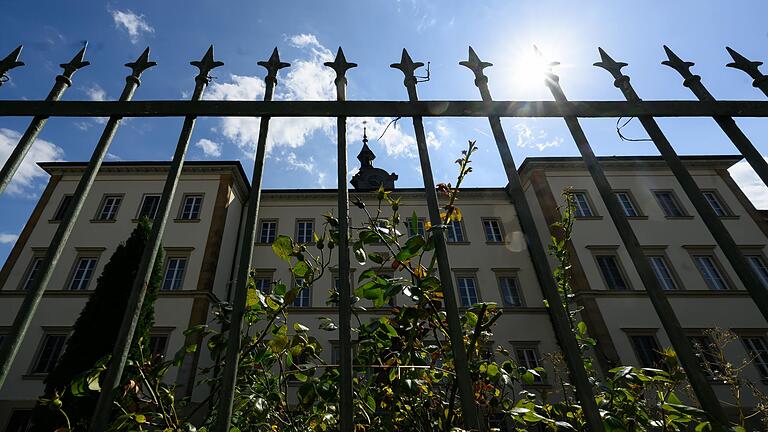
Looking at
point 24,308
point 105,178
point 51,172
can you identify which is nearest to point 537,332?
point 24,308

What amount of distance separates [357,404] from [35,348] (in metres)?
17.1

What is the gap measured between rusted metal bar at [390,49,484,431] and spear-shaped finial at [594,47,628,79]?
109 centimetres

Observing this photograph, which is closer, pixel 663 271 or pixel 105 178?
pixel 663 271

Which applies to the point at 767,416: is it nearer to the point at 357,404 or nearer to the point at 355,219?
the point at 357,404

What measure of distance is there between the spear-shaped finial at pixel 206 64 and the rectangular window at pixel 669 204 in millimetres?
20570

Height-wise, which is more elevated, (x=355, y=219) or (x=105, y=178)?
(x=105, y=178)

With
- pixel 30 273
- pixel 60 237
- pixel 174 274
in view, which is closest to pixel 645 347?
pixel 60 237

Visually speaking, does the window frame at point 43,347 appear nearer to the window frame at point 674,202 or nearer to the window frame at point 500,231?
the window frame at point 500,231

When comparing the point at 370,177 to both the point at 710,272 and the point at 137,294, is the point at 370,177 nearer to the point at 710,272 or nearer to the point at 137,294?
the point at 710,272

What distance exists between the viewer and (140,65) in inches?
78.0

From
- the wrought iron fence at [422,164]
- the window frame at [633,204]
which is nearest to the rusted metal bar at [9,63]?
the wrought iron fence at [422,164]

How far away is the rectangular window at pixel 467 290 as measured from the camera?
16141 millimetres

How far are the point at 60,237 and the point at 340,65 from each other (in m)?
1.57

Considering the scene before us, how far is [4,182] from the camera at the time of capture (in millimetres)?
1622
